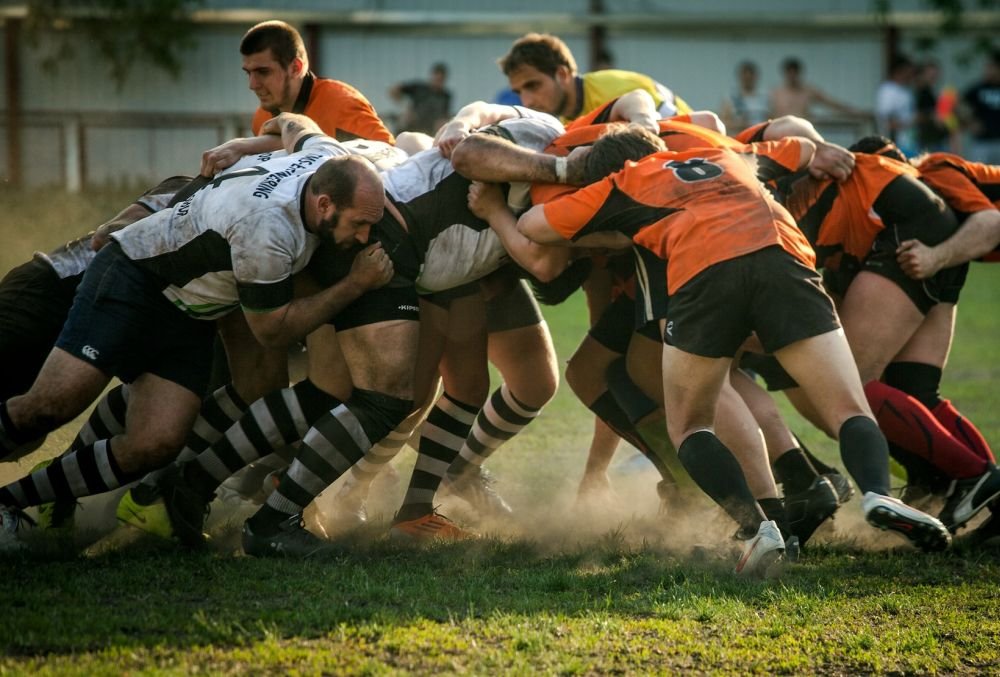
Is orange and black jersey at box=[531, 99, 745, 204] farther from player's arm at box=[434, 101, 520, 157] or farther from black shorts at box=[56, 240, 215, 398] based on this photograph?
black shorts at box=[56, 240, 215, 398]

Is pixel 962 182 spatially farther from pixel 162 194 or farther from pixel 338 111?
pixel 162 194

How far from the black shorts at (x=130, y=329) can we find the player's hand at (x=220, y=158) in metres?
0.55

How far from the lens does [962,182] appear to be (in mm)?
6211

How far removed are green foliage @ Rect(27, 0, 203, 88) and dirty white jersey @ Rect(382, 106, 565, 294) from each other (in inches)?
694

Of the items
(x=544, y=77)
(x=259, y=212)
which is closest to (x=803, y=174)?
(x=544, y=77)

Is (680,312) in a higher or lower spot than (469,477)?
higher

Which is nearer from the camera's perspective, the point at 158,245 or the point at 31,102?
the point at 158,245

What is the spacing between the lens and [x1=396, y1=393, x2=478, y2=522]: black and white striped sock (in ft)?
19.5

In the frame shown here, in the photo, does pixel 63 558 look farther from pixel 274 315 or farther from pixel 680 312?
pixel 680 312

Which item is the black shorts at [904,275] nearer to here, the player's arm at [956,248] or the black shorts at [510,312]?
the player's arm at [956,248]

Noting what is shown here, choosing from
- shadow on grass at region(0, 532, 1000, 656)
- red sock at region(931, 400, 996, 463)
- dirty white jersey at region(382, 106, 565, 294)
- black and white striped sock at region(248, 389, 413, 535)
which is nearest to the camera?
shadow on grass at region(0, 532, 1000, 656)

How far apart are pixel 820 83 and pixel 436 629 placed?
68.1ft

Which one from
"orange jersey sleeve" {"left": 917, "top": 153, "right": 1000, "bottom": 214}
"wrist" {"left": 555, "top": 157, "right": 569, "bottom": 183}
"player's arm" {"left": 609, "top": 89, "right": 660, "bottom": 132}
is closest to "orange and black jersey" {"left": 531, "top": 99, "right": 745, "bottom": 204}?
"wrist" {"left": 555, "top": 157, "right": 569, "bottom": 183}

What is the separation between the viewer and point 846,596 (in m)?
4.72
